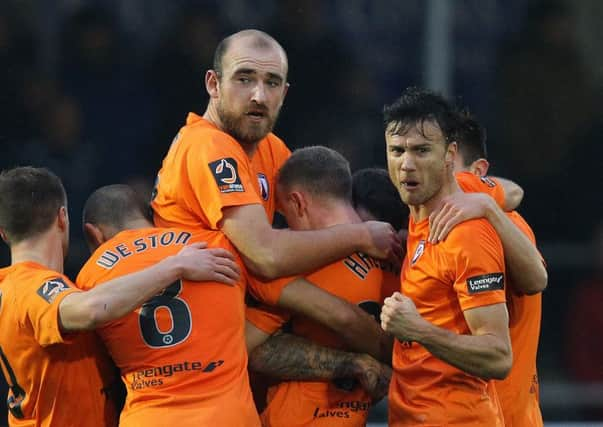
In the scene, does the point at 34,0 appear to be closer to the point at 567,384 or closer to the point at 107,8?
the point at 107,8

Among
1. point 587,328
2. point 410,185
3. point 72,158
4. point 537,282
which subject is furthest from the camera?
point 587,328

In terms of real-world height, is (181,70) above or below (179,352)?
above

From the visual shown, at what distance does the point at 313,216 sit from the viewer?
225 inches

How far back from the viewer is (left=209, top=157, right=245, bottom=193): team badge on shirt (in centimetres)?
549

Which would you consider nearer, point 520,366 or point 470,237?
point 470,237

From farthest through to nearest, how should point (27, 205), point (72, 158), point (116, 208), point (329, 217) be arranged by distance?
1. point (72, 158)
2. point (116, 208)
3. point (329, 217)
4. point (27, 205)

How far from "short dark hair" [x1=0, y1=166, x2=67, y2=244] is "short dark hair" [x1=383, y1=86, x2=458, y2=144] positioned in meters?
1.43

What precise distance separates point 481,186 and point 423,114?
51cm

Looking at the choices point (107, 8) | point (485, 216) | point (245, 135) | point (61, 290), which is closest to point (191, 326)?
point (61, 290)

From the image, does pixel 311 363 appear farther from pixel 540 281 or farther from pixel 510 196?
pixel 510 196

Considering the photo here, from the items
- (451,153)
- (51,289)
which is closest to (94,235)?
(51,289)

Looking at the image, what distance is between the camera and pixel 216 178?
18.1 ft

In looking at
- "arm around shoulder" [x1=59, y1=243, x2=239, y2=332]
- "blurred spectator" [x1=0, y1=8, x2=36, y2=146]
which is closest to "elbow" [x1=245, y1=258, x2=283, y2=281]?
"arm around shoulder" [x1=59, y1=243, x2=239, y2=332]

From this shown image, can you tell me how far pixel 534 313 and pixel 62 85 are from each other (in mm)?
5350
